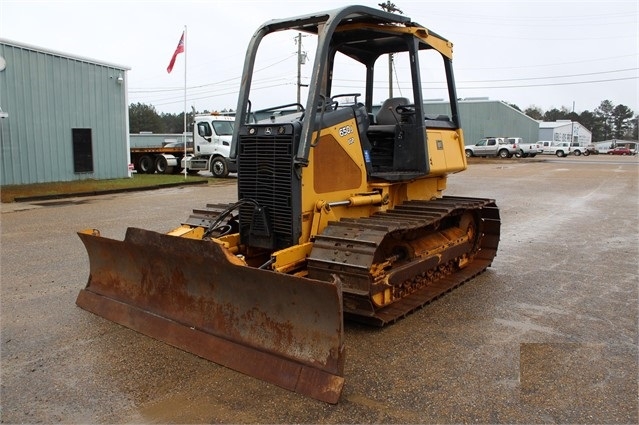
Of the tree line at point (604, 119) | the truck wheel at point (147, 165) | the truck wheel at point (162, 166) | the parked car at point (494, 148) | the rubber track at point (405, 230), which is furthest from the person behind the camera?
the tree line at point (604, 119)

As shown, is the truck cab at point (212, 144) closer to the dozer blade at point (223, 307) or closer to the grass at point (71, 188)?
the grass at point (71, 188)

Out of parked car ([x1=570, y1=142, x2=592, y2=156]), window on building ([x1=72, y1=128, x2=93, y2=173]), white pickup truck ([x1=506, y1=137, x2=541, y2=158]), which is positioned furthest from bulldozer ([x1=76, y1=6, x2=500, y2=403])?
parked car ([x1=570, y1=142, x2=592, y2=156])

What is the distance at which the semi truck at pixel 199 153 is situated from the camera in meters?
22.9

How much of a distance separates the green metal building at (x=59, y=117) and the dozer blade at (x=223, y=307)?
42.0 feet

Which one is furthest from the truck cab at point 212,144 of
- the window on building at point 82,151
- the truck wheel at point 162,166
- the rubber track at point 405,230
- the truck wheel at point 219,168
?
the rubber track at point 405,230

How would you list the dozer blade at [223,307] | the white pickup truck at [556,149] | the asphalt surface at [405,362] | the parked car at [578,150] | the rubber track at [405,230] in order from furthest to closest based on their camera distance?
the parked car at [578,150], the white pickup truck at [556,149], the rubber track at [405,230], the dozer blade at [223,307], the asphalt surface at [405,362]

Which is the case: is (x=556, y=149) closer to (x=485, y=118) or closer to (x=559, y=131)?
(x=485, y=118)

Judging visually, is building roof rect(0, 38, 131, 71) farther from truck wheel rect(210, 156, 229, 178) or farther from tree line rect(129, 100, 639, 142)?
tree line rect(129, 100, 639, 142)

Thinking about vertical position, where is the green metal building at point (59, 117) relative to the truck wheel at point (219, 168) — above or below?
above

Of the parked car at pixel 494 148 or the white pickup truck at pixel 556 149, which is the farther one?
the white pickup truck at pixel 556 149

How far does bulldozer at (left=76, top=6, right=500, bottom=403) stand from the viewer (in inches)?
158

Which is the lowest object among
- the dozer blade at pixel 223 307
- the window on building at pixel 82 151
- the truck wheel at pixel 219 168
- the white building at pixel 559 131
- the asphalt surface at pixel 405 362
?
the asphalt surface at pixel 405 362

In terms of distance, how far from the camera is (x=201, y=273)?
178 inches

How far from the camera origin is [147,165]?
25.1 m
